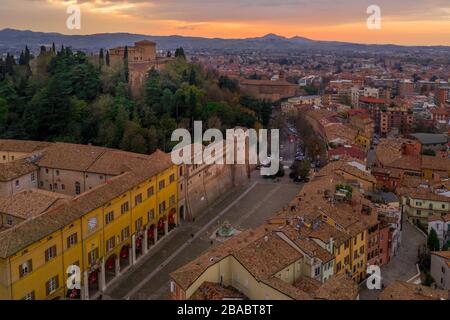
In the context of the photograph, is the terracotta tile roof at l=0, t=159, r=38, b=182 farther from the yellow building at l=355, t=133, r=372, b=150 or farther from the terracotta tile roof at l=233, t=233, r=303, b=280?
the yellow building at l=355, t=133, r=372, b=150

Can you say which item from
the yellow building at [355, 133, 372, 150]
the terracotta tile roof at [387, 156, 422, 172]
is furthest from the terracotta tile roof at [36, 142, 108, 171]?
the yellow building at [355, 133, 372, 150]

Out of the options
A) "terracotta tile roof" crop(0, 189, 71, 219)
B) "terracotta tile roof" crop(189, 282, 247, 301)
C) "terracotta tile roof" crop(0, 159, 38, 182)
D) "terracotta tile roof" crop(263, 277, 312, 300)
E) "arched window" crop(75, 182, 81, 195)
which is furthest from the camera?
"arched window" crop(75, 182, 81, 195)

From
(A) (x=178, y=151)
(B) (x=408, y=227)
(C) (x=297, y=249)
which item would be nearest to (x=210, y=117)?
(A) (x=178, y=151)

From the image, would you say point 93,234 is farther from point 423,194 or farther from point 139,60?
point 139,60

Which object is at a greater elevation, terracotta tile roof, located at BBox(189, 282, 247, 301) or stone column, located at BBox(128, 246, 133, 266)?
terracotta tile roof, located at BBox(189, 282, 247, 301)

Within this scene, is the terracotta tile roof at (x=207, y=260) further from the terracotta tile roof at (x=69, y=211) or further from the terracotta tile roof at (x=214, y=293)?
the terracotta tile roof at (x=69, y=211)
